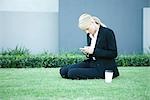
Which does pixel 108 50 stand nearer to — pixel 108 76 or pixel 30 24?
pixel 108 76

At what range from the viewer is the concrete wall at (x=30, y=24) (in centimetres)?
1438

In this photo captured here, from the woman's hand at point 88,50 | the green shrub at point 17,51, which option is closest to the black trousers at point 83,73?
the woman's hand at point 88,50

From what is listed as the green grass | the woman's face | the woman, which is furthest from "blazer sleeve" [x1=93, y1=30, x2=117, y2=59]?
the green grass

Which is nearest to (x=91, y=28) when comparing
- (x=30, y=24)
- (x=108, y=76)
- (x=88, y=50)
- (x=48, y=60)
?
(x=88, y=50)

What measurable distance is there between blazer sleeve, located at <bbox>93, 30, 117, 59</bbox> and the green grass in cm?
41

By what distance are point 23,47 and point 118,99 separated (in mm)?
8220

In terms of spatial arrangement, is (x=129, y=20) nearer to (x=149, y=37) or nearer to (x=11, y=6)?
(x=149, y=37)

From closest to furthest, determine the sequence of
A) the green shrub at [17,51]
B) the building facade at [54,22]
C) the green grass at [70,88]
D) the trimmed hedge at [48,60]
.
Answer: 1. the green grass at [70,88]
2. the trimmed hedge at [48,60]
3. the green shrub at [17,51]
4. the building facade at [54,22]

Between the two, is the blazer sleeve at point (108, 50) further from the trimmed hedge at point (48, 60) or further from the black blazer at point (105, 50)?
the trimmed hedge at point (48, 60)

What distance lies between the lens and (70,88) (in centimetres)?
735

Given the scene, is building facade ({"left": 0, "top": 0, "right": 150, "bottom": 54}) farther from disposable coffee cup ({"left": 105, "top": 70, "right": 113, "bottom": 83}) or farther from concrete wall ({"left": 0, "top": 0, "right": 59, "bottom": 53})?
disposable coffee cup ({"left": 105, "top": 70, "right": 113, "bottom": 83})

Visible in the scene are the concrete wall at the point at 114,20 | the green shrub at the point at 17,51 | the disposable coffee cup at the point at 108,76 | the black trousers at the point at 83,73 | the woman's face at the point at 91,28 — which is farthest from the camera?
the concrete wall at the point at 114,20

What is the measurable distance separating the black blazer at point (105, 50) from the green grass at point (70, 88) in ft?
0.93

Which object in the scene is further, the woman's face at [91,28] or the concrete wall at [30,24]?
the concrete wall at [30,24]
